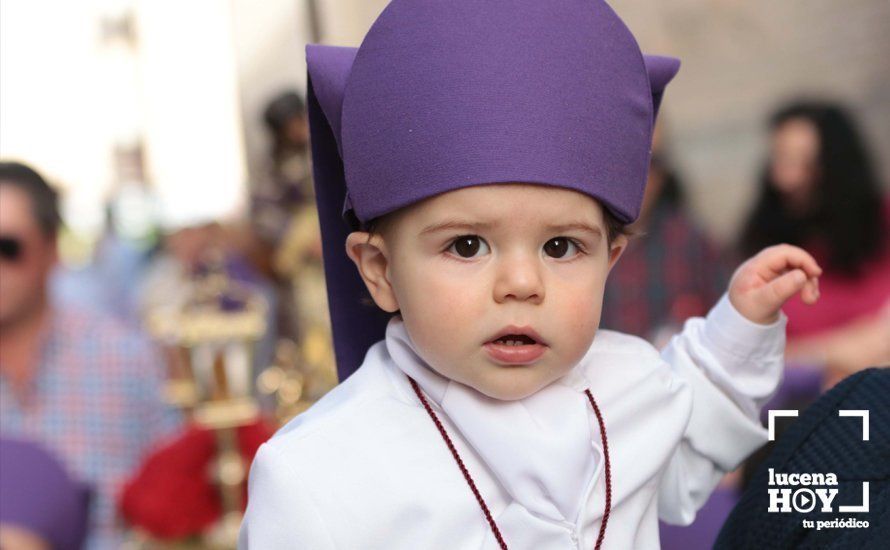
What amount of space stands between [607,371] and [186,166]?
6.64 metres

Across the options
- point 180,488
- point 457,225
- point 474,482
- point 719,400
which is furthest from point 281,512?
point 180,488

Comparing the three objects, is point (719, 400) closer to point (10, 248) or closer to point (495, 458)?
point (495, 458)

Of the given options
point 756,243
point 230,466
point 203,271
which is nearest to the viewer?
point 230,466

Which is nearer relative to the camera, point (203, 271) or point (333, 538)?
point (333, 538)

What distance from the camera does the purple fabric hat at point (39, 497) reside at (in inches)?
43.9

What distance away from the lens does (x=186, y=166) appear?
285 inches

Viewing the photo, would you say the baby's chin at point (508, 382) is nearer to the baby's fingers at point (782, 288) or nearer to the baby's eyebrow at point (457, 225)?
the baby's eyebrow at point (457, 225)

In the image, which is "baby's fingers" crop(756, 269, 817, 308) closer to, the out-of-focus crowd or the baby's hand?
the baby's hand

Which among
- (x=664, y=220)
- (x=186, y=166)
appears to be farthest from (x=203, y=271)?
(x=186, y=166)

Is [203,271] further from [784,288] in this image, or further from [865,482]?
[865,482]

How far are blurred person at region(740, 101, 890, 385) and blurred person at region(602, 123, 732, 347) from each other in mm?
241

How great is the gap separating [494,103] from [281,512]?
355 mm

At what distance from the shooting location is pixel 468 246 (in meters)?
0.81

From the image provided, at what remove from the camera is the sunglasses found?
6.26 feet
